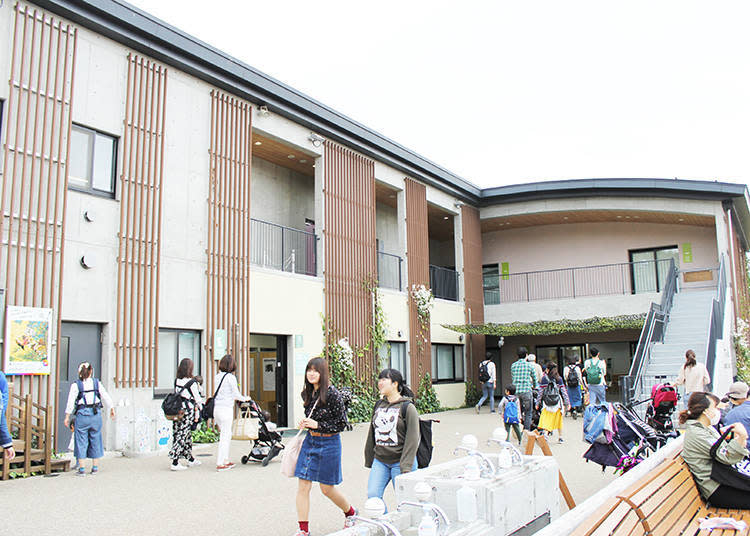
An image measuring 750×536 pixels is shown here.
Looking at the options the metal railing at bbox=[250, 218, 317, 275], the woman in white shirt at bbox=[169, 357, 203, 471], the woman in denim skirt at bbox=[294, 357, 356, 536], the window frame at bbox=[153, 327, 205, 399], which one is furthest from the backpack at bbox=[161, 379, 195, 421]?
the metal railing at bbox=[250, 218, 317, 275]

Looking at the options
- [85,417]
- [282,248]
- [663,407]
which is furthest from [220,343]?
[663,407]

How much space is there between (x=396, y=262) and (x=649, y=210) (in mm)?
8754

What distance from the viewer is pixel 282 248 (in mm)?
15984

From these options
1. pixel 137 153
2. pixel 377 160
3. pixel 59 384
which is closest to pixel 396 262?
pixel 377 160

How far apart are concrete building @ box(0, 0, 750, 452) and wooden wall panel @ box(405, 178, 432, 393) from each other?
0.22 feet

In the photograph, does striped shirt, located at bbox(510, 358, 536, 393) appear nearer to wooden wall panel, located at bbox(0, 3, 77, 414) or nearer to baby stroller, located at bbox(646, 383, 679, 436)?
baby stroller, located at bbox(646, 383, 679, 436)

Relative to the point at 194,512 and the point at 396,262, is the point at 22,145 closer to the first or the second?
the point at 194,512

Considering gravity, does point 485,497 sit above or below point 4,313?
below

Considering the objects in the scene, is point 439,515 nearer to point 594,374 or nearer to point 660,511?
point 660,511

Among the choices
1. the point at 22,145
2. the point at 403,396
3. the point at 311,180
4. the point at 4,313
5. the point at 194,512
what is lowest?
the point at 194,512

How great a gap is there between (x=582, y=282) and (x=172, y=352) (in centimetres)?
1684

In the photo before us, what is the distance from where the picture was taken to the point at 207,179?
13.5 m

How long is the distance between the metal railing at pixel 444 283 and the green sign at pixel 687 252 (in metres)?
8.19

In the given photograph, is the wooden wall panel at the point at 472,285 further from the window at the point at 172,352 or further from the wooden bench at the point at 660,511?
the wooden bench at the point at 660,511
